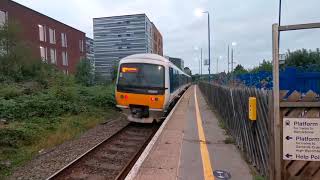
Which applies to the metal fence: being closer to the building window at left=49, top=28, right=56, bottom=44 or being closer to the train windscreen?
the train windscreen

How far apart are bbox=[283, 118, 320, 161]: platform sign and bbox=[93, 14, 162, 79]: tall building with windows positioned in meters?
58.7

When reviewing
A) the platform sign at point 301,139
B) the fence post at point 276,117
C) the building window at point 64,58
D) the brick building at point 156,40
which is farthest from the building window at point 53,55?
the platform sign at point 301,139

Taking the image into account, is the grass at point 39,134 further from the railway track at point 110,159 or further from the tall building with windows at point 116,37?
the tall building with windows at point 116,37

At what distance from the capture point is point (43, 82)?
2898cm

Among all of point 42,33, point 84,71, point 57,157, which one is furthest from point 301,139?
point 42,33

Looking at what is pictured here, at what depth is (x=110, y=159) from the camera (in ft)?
29.2

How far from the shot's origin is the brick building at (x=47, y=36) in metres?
38.5

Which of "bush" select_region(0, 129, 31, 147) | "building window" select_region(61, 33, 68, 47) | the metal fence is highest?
"building window" select_region(61, 33, 68, 47)

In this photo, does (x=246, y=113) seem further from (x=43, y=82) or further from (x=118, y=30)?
(x=118, y=30)

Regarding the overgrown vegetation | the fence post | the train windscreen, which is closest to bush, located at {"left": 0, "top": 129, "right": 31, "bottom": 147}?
the overgrown vegetation

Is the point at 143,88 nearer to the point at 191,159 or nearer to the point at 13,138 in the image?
the point at 13,138

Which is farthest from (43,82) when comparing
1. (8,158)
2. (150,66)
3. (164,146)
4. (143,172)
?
(143,172)

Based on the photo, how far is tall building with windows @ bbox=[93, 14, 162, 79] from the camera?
6381 cm

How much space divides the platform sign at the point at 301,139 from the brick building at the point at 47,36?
33298 mm
